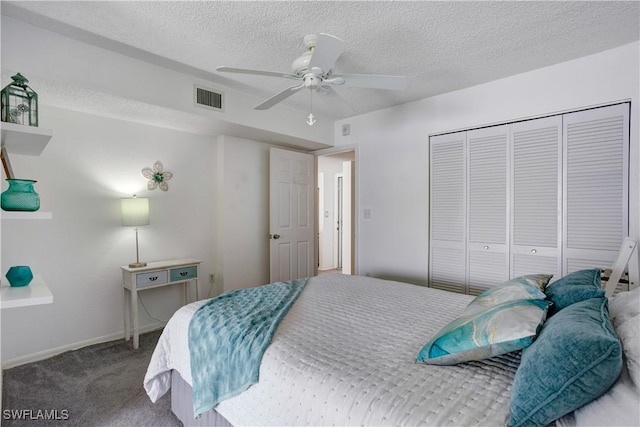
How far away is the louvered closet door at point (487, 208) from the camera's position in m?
3.03

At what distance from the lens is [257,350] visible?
4.60 feet

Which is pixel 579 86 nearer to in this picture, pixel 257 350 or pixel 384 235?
pixel 384 235

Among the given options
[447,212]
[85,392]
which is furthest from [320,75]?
[85,392]

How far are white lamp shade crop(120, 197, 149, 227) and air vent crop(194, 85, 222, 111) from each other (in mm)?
1075

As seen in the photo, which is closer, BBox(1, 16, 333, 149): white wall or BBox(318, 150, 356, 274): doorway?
BBox(1, 16, 333, 149): white wall

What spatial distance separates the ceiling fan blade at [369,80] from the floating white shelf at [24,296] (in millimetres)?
1825

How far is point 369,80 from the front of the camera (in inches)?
83.8

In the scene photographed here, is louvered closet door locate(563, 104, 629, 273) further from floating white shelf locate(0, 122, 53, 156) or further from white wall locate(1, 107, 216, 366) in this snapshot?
white wall locate(1, 107, 216, 366)

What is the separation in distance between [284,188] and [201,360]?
9.33ft

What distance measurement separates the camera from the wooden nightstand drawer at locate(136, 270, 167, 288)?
9.90 feet

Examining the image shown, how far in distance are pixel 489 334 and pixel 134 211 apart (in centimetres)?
304

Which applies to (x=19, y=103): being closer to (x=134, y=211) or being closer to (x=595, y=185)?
(x=134, y=211)

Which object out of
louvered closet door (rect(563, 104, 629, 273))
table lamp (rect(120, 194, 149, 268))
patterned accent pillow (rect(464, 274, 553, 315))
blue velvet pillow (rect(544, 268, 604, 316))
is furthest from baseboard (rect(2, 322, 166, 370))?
louvered closet door (rect(563, 104, 629, 273))

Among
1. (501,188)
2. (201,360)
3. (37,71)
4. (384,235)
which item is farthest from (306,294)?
(37,71)
